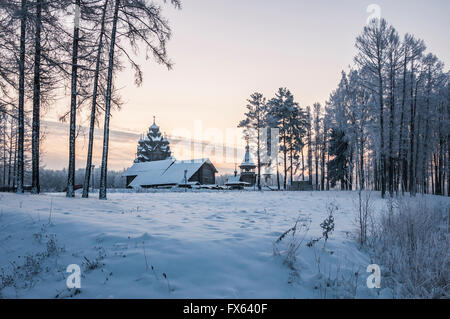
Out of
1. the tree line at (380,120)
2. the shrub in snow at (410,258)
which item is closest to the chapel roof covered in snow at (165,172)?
the tree line at (380,120)

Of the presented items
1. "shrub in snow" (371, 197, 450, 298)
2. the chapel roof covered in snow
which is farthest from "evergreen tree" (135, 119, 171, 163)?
"shrub in snow" (371, 197, 450, 298)

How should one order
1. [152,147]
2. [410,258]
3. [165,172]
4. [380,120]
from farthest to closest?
1. [152,147]
2. [165,172]
3. [380,120]
4. [410,258]

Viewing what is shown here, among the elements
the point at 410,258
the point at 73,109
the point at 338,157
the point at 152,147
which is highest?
the point at 152,147

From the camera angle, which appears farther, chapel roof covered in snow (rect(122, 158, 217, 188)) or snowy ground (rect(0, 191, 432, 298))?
chapel roof covered in snow (rect(122, 158, 217, 188))

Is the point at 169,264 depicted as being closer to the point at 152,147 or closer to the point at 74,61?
the point at 74,61

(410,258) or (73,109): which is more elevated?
(73,109)

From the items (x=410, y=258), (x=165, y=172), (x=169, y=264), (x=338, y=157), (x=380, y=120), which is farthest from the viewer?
(x=165, y=172)

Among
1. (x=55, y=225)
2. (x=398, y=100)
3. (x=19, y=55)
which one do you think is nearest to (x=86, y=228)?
(x=55, y=225)

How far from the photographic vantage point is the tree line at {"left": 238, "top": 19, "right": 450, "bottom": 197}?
61.0 ft

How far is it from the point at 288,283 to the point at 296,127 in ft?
108

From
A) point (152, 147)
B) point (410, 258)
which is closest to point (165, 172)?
point (152, 147)

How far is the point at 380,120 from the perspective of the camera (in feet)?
62.1

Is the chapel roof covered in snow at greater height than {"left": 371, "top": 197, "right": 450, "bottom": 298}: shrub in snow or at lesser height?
greater

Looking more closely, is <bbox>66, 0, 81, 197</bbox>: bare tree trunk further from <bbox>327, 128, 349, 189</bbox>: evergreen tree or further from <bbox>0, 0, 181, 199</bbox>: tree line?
<bbox>327, 128, 349, 189</bbox>: evergreen tree
